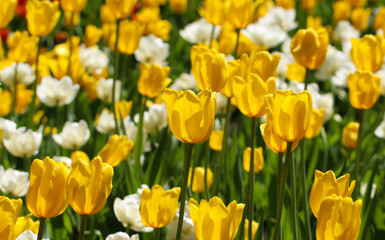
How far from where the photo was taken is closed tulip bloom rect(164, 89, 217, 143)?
134 cm

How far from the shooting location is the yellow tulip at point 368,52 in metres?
2.09

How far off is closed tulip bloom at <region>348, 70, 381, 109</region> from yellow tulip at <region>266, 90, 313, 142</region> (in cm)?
64

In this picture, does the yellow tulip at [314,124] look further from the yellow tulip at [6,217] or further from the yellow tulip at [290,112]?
the yellow tulip at [6,217]

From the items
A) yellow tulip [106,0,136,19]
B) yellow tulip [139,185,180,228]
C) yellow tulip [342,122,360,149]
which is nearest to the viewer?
yellow tulip [139,185,180,228]

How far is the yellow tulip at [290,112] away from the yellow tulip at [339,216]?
20 centimetres

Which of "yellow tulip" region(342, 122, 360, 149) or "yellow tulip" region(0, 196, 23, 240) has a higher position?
"yellow tulip" region(0, 196, 23, 240)

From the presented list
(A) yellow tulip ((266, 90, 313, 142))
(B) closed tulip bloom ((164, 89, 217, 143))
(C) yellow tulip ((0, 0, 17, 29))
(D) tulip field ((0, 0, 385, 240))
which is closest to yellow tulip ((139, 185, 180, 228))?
(D) tulip field ((0, 0, 385, 240))

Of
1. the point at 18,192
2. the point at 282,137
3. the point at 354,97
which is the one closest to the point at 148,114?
the point at 18,192

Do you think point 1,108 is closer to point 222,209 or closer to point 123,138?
point 123,138

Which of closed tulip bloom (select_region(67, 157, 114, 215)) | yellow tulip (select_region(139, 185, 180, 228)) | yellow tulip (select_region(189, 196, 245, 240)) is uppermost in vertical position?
closed tulip bloom (select_region(67, 157, 114, 215))

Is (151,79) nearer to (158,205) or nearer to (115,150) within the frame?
(115,150)

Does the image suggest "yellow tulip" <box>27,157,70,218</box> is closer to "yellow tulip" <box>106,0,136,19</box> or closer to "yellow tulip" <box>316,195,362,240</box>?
"yellow tulip" <box>316,195,362,240</box>

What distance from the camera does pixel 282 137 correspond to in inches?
53.6

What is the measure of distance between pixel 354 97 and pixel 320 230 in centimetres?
82
